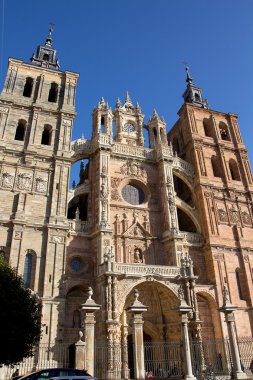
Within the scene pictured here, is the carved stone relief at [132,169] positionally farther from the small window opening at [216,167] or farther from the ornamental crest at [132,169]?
the small window opening at [216,167]

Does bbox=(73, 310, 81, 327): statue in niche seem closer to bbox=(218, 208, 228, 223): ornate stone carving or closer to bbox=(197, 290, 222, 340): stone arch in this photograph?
bbox=(197, 290, 222, 340): stone arch

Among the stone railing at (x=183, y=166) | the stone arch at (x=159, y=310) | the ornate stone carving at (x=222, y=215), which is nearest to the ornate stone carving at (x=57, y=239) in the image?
the stone arch at (x=159, y=310)

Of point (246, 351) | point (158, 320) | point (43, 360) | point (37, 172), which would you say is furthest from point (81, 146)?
point (246, 351)

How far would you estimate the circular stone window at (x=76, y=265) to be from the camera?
67.7 feet

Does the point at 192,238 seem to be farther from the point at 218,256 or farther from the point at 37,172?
the point at 37,172

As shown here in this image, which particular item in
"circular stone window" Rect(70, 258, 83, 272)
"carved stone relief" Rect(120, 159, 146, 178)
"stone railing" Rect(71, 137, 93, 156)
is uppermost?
"stone railing" Rect(71, 137, 93, 156)

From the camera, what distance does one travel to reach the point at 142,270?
19.9m

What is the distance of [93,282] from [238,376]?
9342mm

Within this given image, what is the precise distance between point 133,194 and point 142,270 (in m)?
7.06

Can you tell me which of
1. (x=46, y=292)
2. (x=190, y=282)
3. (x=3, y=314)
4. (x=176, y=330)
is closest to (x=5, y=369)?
(x=46, y=292)

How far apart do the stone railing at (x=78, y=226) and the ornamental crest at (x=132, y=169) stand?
541cm

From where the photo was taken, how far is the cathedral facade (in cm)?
1911

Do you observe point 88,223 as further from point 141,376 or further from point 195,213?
point 141,376

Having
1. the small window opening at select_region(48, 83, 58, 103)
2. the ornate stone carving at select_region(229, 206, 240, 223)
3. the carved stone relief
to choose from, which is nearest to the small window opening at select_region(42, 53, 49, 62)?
the small window opening at select_region(48, 83, 58, 103)
